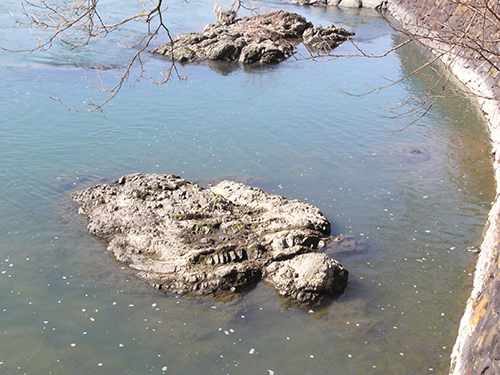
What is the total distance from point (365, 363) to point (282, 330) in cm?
120

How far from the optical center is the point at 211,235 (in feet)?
26.6

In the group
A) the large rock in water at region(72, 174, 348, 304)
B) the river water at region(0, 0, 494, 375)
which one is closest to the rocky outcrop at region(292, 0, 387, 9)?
the river water at region(0, 0, 494, 375)

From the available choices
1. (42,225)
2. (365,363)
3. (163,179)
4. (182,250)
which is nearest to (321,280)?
(365,363)

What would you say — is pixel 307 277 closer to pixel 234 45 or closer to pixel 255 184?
pixel 255 184

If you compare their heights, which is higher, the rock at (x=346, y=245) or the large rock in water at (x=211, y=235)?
the rock at (x=346, y=245)

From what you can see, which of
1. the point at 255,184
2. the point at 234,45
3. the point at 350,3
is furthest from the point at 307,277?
the point at 350,3

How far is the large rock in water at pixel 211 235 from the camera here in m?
7.10

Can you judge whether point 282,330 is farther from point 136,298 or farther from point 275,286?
point 136,298

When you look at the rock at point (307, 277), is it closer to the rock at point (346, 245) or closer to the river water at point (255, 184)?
the river water at point (255, 184)

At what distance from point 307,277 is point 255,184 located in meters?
3.77

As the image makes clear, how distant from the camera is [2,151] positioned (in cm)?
1127

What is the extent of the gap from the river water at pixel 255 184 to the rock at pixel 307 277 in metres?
0.21

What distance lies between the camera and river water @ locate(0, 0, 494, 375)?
6.14m

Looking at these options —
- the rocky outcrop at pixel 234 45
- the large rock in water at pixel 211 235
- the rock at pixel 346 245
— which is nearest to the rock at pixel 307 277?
the large rock in water at pixel 211 235
